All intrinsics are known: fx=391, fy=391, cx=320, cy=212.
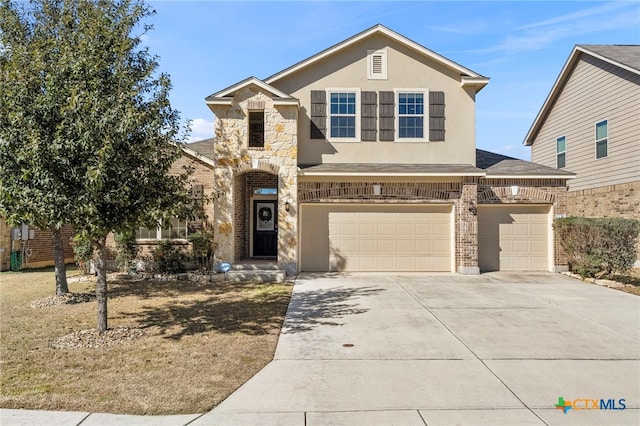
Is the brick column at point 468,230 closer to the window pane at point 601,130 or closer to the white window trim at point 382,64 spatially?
the white window trim at point 382,64

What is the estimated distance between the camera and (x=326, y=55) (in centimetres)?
1395

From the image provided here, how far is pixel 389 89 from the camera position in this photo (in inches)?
555

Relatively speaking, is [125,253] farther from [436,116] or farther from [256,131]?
[436,116]

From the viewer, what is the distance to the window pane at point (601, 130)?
1571 centimetres

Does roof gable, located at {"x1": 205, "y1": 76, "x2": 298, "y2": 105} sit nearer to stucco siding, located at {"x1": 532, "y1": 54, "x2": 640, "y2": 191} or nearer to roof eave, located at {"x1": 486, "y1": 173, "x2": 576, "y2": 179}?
roof eave, located at {"x1": 486, "y1": 173, "x2": 576, "y2": 179}

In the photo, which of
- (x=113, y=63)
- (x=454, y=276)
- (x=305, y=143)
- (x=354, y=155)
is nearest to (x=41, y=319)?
(x=113, y=63)

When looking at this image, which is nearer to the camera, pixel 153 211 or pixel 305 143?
pixel 153 211

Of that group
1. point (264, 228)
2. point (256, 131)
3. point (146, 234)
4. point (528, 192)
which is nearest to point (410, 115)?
point (528, 192)

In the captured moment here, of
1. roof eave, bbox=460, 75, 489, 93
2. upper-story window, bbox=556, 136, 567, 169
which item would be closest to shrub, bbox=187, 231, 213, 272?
roof eave, bbox=460, 75, 489, 93

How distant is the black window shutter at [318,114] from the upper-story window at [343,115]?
0.74 ft

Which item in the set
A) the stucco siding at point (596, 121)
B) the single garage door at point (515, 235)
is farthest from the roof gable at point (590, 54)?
the single garage door at point (515, 235)

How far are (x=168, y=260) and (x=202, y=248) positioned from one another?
1302mm

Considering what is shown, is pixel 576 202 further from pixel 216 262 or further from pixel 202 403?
pixel 202 403

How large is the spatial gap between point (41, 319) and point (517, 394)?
836 centimetres
